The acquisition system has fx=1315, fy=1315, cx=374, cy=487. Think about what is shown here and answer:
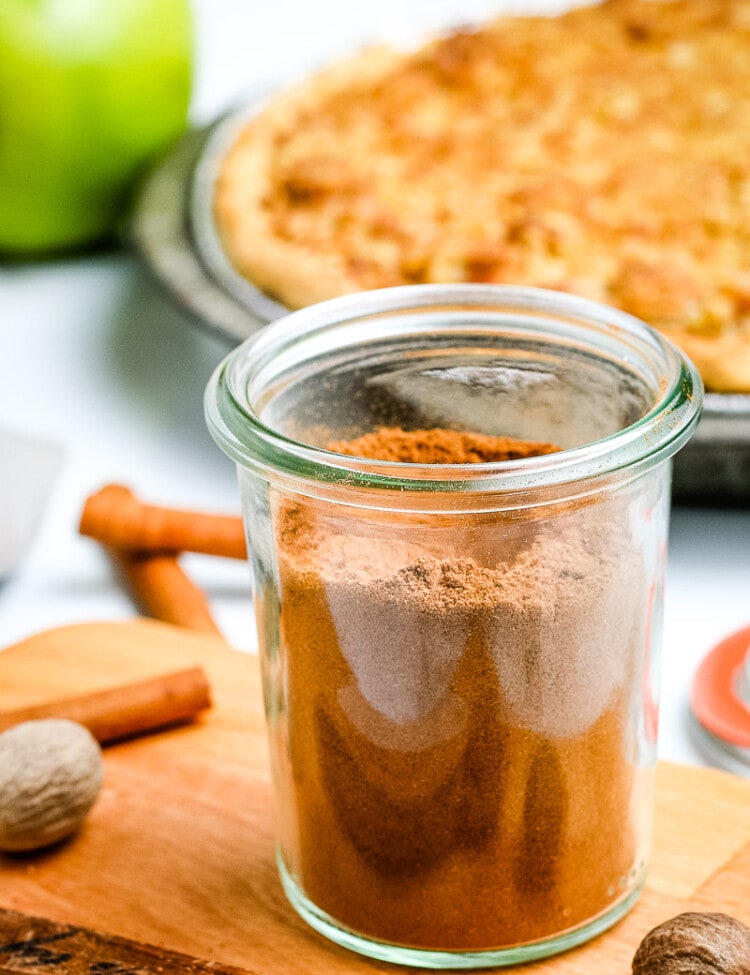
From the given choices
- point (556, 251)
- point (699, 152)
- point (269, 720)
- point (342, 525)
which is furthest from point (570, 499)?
point (699, 152)

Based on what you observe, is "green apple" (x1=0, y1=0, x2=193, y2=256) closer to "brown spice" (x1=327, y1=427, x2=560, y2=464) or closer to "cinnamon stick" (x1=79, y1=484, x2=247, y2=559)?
"cinnamon stick" (x1=79, y1=484, x2=247, y2=559)

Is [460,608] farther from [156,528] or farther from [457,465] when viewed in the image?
[156,528]

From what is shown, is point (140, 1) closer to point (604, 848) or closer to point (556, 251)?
point (556, 251)

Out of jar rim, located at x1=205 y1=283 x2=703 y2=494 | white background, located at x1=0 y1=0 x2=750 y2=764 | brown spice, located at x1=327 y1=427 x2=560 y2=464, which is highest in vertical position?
jar rim, located at x1=205 y1=283 x2=703 y2=494

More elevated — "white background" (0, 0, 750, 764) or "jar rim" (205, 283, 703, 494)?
"jar rim" (205, 283, 703, 494)

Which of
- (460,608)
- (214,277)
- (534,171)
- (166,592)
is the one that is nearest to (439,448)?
(460,608)

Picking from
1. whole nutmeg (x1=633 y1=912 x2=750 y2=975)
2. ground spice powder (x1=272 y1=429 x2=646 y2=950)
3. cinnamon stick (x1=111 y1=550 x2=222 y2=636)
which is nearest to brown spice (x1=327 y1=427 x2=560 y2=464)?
ground spice powder (x1=272 y1=429 x2=646 y2=950)
